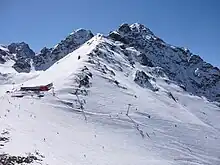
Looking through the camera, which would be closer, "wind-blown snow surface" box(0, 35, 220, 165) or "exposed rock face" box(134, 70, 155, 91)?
"wind-blown snow surface" box(0, 35, 220, 165)

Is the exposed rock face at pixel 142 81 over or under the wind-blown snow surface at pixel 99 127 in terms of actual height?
over

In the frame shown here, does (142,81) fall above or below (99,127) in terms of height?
above

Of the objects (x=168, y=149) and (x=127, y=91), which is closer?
(x=168, y=149)

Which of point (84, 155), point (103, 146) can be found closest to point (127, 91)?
point (103, 146)

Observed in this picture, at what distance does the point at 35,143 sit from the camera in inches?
1216

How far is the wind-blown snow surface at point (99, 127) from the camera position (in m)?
33.6

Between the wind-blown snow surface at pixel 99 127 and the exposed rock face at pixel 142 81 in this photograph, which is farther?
the exposed rock face at pixel 142 81

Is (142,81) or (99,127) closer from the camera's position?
(99,127)

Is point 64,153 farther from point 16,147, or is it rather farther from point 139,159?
point 139,159

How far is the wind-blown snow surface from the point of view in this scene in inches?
1321

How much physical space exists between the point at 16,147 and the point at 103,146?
14540 mm

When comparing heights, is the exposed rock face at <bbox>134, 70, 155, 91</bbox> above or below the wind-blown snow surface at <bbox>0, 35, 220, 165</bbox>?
above

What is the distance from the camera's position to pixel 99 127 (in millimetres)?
49719

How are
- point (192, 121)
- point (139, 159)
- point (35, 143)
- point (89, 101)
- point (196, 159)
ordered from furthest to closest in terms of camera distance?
point (192, 121), point (89, 101), point (196, 159), point (139, 159), point (35, 143)
